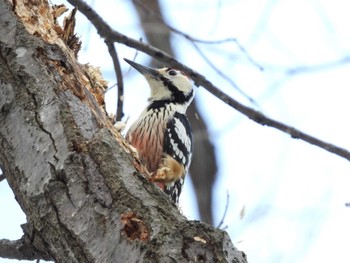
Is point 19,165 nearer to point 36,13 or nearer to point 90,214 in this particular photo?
point 90,214

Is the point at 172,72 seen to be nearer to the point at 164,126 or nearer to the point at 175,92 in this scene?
the point at 175,92

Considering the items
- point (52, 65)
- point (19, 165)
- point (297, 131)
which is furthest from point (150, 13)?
point (19, 165)

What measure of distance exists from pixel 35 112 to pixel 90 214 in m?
0.46

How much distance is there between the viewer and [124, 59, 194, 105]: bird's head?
5363 mm

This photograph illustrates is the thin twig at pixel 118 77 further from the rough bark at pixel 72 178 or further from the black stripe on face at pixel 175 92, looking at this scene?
the black stripe on face at pixel 175 92

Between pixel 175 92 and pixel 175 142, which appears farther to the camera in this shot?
pixel 175 92

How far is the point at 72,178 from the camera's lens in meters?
2.05

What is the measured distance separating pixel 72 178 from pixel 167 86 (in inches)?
135

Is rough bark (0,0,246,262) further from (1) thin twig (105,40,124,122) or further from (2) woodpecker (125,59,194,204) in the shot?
(2) woodpecker (125,59,194,204)

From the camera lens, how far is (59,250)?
196cm

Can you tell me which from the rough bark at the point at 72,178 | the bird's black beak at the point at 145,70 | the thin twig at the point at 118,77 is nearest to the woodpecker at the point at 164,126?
the bird's black beak at the point at 145,70

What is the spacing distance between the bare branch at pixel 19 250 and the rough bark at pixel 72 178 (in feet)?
0.05

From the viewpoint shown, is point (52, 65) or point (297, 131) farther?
point (297, 131)

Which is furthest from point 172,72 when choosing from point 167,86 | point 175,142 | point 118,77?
point 118,77
